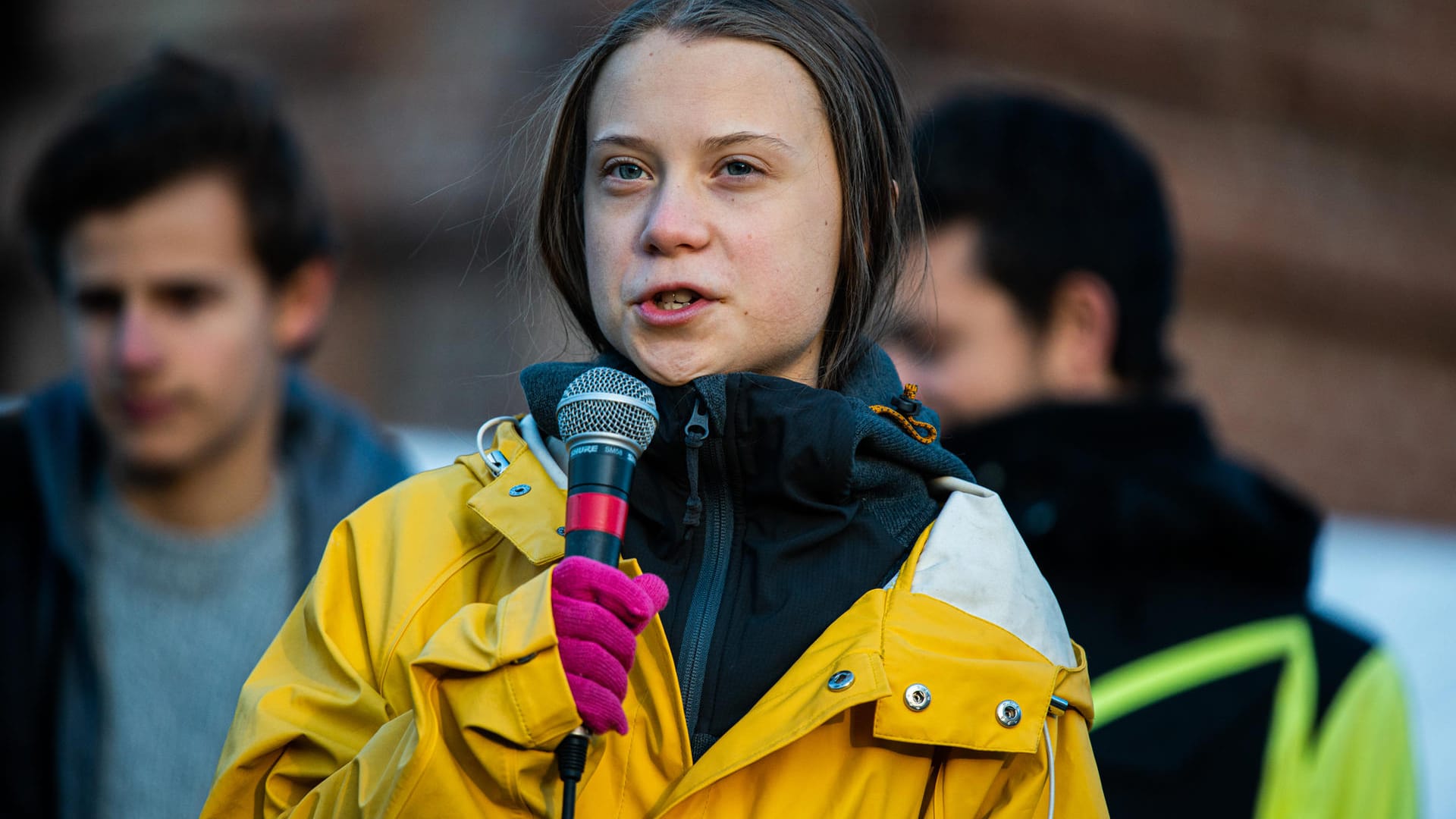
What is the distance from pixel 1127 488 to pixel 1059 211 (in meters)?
0.73

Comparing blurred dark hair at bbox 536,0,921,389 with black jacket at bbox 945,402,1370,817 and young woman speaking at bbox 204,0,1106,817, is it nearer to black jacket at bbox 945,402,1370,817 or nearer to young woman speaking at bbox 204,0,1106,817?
young woman speaking at bbox 204,0,1106,817

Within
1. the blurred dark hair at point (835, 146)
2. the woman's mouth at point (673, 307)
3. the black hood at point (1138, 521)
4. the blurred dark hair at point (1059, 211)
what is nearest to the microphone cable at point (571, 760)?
the woman's mouth at point (673, 307)

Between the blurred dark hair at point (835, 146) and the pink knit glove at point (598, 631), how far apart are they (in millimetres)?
605

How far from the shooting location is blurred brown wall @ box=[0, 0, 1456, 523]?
8.74 metres

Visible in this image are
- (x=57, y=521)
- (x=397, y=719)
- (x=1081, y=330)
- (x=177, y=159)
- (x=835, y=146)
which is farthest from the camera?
(x=177, y=159)

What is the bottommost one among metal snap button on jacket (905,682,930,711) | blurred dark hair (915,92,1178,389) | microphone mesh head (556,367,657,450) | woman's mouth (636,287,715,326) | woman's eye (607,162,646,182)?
metal snap button on jacket (905,682,930,711)

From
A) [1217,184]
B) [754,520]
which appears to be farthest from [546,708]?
[1217,184]

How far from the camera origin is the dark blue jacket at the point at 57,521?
363 centimetres

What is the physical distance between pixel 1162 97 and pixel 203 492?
6.32 m

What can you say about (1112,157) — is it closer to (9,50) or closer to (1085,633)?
(1085,633)

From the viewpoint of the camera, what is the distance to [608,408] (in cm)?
191

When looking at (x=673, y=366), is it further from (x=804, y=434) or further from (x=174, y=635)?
(x=174, y=635)

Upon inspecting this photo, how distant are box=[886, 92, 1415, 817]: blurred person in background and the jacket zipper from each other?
84 centimetres

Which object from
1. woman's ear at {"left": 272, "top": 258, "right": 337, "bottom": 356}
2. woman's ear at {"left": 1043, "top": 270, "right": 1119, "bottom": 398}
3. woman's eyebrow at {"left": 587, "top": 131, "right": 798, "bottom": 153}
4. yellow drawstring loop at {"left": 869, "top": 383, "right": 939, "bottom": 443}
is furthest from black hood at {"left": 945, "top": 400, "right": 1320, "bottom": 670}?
woman's ear at {"left": 272, "top": 258, "right": 337, "bottom": 356}
